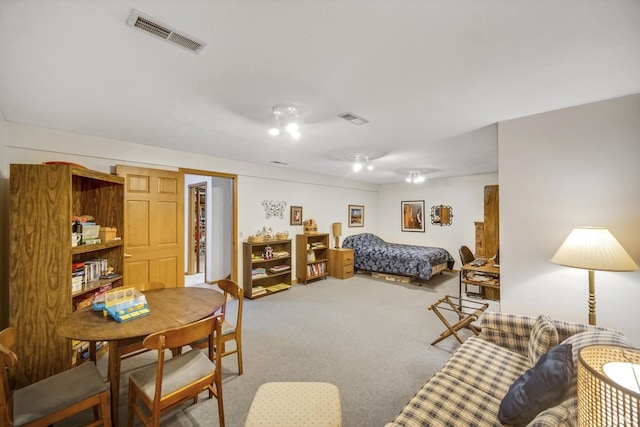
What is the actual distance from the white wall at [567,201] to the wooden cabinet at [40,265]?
4.19 metres

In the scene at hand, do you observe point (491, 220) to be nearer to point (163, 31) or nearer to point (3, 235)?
point (163, 31)

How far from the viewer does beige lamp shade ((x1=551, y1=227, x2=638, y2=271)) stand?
1.81m

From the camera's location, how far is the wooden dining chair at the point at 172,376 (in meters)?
1.43

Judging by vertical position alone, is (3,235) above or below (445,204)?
below

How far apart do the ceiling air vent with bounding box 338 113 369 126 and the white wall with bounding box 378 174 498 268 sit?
4875 millimetres

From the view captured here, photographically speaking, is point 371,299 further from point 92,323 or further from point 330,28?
point 330,28

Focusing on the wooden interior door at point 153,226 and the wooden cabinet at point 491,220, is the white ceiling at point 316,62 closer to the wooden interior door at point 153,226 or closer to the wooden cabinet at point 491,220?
the wooden interior door at point 153,226

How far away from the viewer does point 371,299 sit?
14.9ft

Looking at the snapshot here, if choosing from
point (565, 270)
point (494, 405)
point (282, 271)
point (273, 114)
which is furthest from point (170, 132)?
point (565, 270)

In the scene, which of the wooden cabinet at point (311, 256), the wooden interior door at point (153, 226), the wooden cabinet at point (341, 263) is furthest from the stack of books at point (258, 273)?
the wooden cabinet at point (341, 263)

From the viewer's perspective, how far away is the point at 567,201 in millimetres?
2312

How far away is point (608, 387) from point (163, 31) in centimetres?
231

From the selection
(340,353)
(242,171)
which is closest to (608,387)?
(340,353)

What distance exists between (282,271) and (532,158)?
4210 millimetres
